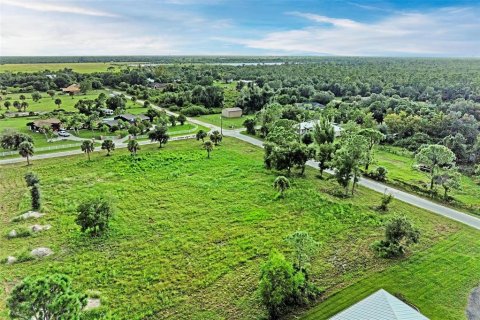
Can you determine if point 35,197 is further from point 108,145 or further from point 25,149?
point 108,145

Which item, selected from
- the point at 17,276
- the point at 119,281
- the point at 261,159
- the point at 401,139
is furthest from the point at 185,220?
the point at 401,139

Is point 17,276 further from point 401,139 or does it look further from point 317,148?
point 401,139

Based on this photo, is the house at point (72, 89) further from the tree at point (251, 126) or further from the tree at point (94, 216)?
the tree at point (94, 216)

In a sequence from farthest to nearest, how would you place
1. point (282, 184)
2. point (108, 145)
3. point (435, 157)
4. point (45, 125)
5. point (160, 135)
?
1. point (45, 125)
2. point (160, 135)
3. point (108, 145)
4. point (435, 157)
5. point (282, 184)

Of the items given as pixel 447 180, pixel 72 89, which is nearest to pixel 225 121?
pixel 447 180

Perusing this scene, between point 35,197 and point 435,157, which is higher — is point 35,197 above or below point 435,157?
below

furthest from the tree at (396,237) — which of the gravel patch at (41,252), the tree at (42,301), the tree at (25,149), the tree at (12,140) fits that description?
the tree at (12,140)

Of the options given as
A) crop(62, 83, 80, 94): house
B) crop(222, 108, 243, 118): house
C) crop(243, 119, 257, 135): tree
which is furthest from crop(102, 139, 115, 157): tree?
crop(62, 83, 80, 94): house

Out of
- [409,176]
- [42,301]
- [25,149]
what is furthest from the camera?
[409,176]
